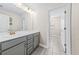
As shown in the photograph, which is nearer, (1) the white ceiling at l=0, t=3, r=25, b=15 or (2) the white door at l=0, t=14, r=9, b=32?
(1) the white ceiling at l=0, t=3, r=25, b=15

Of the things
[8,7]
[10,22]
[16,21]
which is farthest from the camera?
[16,21]

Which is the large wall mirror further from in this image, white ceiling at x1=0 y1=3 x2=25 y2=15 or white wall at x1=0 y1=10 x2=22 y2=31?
white ceiling at x1=0 y1=3 x2=25 y2=15

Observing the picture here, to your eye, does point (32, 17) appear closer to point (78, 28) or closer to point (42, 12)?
point (42, 12)

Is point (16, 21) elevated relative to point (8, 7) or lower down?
lower down

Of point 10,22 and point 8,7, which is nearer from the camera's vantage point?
point 8,7

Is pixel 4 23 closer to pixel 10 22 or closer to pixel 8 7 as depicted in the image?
pixel 10 22

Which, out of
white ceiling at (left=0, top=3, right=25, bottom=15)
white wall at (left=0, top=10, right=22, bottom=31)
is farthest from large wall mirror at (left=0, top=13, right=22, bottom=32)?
white ceiling at (left=0, top=3, right=25, bottom=15)

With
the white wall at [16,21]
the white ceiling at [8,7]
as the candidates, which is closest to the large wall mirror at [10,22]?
the white wall at [16,21]

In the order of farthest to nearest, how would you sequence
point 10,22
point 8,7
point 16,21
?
point 16,21, point 10,22, point 8,7

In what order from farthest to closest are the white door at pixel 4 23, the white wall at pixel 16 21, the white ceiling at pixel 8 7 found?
1. the white wall at pixel 16 21
2. the white door at pixel 4 23
3. the white ceiling at pixel 8 7

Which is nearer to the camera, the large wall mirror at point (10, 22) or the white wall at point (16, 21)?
the large wall mirror at point (10, 22)

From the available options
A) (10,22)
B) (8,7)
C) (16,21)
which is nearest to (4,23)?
(10,22)

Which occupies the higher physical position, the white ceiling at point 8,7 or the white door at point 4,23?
the white ceiling at point 8,7

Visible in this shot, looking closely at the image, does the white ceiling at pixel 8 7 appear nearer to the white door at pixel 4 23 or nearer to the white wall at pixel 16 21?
the white wall at pixel 16 21
